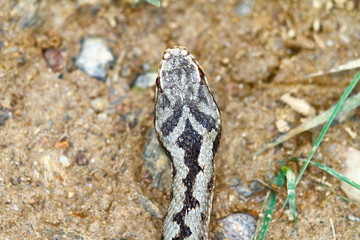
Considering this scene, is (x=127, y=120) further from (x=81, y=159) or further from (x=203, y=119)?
(x=203, y=119)

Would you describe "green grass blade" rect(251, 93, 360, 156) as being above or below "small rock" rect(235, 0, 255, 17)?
below

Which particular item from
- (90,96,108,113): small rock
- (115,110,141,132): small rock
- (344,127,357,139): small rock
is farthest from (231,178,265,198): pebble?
(90,96,108,113): small rock

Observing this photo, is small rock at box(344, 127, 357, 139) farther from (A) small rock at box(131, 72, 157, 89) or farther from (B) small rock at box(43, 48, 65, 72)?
(B) small rock at box(43, 48, 65, 72)

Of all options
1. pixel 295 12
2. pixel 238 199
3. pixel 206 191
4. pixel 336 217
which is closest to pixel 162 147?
pixel 206 191

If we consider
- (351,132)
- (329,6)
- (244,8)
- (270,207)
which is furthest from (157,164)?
(329,6)

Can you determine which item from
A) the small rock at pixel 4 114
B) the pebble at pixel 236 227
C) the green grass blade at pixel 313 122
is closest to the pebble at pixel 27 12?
the small rock at pixel 4 114
